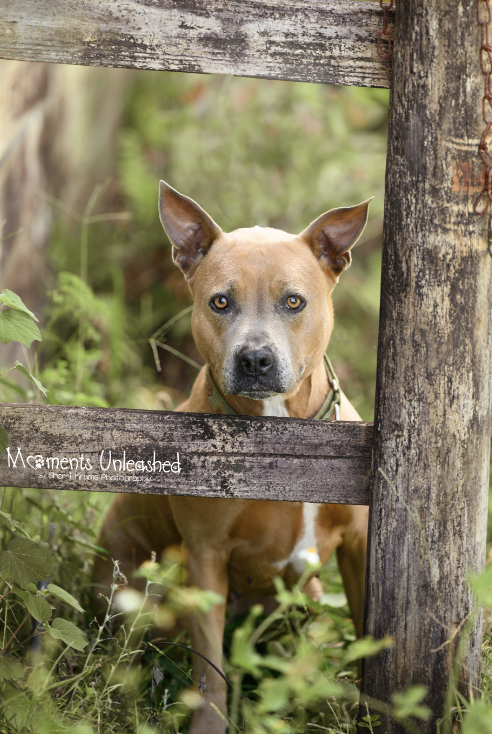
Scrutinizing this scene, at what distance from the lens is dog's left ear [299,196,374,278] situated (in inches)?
84.8

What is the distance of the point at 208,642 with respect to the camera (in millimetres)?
2219

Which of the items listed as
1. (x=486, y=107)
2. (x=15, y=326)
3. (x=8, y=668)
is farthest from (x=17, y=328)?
(x=486, y=107)

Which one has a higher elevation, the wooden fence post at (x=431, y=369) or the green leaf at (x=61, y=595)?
the wooden fence post at (x=431, y=369)

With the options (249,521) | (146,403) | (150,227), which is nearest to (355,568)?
(249,521)

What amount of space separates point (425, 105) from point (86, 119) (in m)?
4.88

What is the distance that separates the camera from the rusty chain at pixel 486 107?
1677 millimetres

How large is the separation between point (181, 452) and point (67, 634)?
0.59 m

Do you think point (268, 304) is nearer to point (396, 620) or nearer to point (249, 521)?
point (249, 521)

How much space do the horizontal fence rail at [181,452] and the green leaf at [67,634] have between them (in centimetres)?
38

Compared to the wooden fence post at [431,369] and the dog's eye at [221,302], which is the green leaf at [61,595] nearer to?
the wooden fence post at [431,369]

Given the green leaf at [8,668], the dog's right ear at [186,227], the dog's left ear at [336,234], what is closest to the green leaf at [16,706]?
the green leaf at [8,668]

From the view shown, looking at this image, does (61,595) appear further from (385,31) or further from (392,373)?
(385,31)

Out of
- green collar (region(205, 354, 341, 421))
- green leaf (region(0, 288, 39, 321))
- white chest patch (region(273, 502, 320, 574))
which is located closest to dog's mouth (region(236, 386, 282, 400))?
green collar (region(205, 354, 341, 421))

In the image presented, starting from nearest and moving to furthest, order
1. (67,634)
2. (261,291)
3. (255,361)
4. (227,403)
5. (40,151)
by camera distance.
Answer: (67,634), (255,361), (261,291), (227,403), (40,151)
